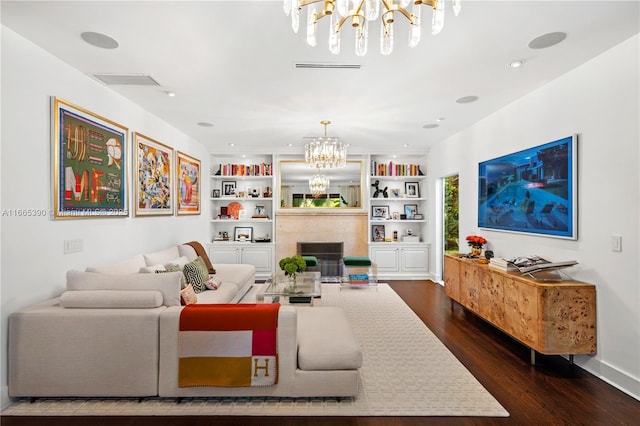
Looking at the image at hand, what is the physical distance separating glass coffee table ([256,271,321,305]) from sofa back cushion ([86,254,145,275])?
1.34 m

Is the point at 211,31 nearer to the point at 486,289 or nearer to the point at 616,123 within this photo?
the point at 616,123

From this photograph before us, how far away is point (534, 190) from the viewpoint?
3.52 metres

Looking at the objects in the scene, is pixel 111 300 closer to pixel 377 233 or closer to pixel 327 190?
pixel 327 190

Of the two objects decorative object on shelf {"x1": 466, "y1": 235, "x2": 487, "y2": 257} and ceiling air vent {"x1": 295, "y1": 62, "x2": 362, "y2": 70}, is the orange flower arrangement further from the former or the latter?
ceiling air vent {"x1": 295, "y1": 62, "x2": 362, "y2": 70}

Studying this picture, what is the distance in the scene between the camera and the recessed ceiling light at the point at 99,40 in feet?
8.04

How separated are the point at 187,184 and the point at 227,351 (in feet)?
12.6

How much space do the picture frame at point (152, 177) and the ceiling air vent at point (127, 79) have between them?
2.58 ft

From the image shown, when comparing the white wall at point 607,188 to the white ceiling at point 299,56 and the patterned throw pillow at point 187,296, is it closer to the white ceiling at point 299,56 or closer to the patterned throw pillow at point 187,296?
the white ceiling at point 299,56

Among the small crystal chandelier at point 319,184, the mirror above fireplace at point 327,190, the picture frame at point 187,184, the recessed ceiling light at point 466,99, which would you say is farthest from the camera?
the mirror above fireplace at point 327,190

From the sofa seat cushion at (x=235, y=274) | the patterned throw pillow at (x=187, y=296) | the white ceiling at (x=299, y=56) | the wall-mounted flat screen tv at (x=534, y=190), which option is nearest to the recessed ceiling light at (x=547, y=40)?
A: the white ceiling at (x=299, y=56)

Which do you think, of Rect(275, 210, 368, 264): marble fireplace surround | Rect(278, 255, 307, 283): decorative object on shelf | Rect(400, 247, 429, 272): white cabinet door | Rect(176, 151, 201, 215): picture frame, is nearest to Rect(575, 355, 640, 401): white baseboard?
Rect(278, 255, 307, 283): decorative object on shelf

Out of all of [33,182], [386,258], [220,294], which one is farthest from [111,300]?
[386,258]

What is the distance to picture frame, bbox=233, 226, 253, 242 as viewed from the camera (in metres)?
6.96

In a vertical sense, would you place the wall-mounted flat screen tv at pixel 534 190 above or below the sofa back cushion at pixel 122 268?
above
